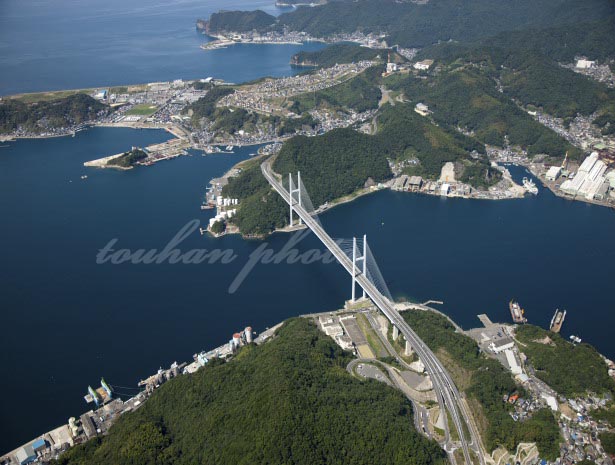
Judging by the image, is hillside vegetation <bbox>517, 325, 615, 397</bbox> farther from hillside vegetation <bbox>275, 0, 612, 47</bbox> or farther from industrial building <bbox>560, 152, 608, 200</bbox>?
hillside vegetation <bbox>275, 0, 612, 47</bbox>

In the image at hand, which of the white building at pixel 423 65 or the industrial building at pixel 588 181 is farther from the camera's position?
Answer: the white building at pixel 423 65

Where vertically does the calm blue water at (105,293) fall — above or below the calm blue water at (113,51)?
below

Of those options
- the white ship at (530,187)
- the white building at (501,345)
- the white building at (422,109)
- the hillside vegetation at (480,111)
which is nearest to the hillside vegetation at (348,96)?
the hillside vegetation at (480,111)

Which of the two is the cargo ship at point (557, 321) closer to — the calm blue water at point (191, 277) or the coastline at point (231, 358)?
the calm blue water at point (191, 277)

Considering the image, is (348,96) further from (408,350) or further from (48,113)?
(408,350)

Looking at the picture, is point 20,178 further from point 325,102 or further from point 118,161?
point 325,102

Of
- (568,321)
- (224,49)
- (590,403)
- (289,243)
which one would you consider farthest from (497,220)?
(224,49)

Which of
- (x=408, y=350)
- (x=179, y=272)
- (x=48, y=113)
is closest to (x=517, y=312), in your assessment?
(x=408, y=350)
